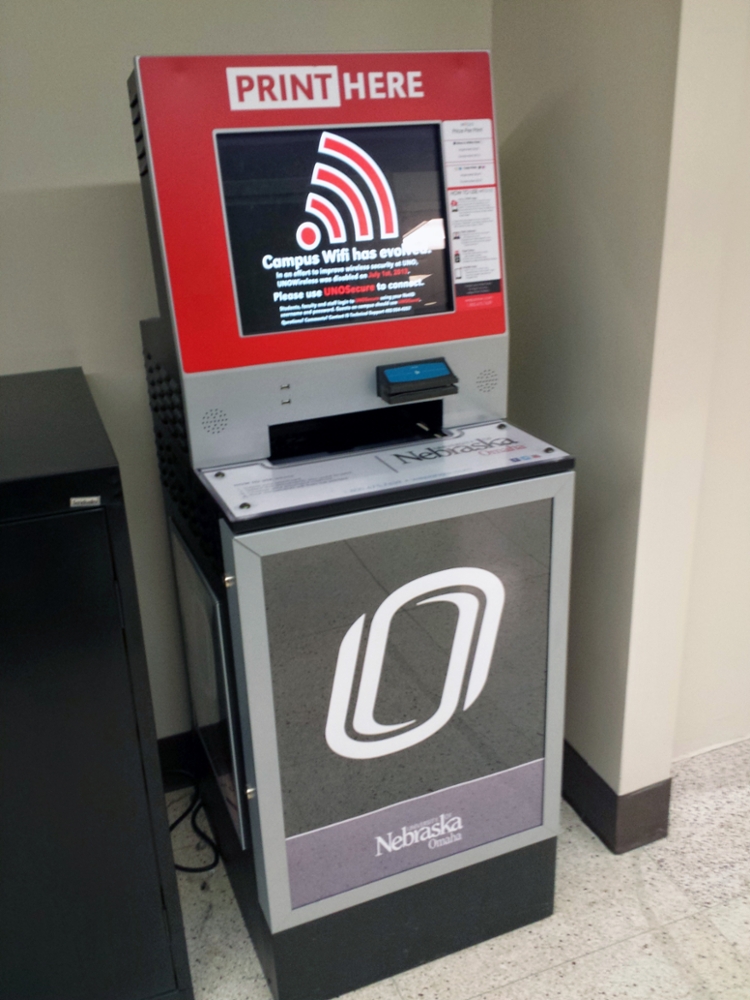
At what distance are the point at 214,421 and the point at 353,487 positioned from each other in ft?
0.81

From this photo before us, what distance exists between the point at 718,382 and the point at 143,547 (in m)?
1.30

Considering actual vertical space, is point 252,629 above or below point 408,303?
below

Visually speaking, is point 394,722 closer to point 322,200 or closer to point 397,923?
point 397,923

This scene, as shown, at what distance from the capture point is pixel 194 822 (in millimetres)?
1986

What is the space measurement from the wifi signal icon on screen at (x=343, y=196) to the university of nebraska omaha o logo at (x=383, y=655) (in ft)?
1.87

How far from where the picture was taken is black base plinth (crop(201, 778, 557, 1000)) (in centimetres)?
153

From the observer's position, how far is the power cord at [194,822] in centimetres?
189

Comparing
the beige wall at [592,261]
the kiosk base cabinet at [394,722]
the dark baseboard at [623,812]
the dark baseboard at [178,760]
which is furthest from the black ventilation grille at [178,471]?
the dark baseboard at [623,812]

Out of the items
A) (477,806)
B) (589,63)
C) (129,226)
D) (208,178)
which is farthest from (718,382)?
(129,226)

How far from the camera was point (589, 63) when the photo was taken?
5.11ft

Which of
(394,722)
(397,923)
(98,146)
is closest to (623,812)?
(397,923)

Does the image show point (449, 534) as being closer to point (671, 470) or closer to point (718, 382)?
point (671, 470)

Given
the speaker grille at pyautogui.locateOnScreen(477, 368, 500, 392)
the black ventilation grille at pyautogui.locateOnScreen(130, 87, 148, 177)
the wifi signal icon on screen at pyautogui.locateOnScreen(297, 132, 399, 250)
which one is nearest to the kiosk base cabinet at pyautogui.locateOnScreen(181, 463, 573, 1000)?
the speaker grille at pyautogui.locateOnScreen(477, 368, 500, 392)

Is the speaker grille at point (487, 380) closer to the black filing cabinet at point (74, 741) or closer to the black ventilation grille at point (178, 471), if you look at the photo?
the black ventilation grille at point (178, 471)
